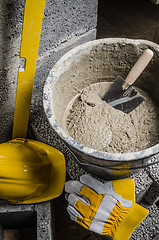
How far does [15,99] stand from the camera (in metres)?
1.51

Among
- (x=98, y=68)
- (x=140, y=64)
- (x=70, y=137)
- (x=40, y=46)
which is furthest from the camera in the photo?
(x=98, y=68)

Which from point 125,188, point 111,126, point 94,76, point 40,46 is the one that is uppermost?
point 40,46

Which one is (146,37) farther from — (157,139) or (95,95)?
(157,139)

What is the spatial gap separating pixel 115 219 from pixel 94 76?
0.79 m

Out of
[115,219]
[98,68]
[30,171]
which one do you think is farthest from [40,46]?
[115,219]

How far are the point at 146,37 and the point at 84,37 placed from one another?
105cm

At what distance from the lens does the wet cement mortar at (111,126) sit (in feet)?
4.29

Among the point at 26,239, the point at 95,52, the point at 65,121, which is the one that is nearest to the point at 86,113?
the point at 65,121

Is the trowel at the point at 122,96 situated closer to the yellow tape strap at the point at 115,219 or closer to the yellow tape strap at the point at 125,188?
the yellow tape strap at the point at 125,188

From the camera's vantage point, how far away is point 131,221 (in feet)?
4.50

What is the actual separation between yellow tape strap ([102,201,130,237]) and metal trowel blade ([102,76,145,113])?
50 cm

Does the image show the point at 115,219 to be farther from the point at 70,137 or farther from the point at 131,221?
the point at 70,137

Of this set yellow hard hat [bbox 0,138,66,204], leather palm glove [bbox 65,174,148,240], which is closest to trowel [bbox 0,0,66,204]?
yellow hard hat [bbox 0,138,66,204]

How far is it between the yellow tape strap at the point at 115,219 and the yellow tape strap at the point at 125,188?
0.19 feet
